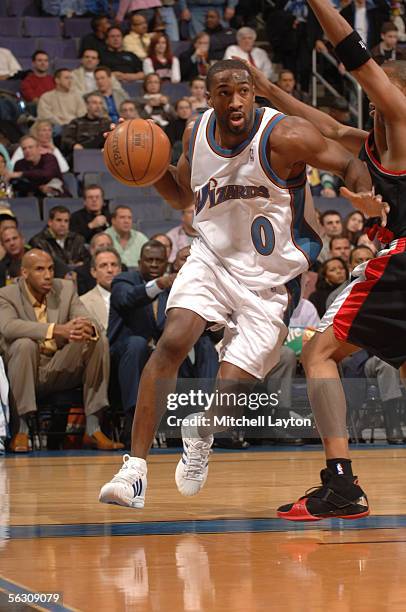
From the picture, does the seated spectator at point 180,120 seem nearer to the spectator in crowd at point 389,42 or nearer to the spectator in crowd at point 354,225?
the spectator in crowd at point 354,225

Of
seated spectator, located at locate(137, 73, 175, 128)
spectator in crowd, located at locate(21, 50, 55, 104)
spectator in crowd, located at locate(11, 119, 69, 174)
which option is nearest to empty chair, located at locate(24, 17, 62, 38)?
spectator in crowd, located at locate(21, 50, 55, 104)

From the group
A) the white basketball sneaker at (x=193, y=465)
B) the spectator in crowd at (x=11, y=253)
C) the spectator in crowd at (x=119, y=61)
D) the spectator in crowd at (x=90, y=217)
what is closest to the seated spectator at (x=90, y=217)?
the spectator in crowd at (x=90, y=217)

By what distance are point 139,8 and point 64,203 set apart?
4711 mm

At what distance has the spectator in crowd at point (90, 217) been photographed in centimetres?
1056

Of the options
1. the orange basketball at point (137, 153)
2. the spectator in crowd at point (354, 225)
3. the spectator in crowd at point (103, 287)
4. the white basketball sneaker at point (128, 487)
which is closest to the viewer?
the white basketball sneaker at point (128, 487)

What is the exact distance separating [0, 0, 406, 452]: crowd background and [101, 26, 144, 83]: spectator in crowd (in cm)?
1

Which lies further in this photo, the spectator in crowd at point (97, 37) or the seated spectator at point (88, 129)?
the spectator in crowd at point (97, 37)

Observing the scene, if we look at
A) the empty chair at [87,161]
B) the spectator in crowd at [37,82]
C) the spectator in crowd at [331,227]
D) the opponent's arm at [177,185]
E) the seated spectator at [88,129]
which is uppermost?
the spectator in crowd at [37,82]

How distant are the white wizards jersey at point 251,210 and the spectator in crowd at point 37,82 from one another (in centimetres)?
855

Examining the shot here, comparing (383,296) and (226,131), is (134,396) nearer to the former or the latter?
(226,131)

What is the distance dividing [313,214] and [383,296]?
92cm

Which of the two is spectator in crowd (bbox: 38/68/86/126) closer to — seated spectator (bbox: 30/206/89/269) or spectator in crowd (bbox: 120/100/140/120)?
spectator in crowd (bbox: 120/100/140/120)

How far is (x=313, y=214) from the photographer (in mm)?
5090

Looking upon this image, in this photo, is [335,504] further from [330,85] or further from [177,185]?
[330,85]
